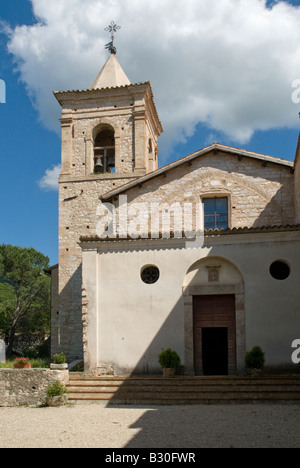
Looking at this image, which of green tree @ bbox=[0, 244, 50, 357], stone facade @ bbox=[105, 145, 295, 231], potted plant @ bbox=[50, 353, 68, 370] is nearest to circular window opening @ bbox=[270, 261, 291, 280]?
stone facade @ bbox=[105, 145, 295, 231]

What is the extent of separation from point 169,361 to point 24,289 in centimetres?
2615

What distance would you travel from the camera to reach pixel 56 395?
460 inches

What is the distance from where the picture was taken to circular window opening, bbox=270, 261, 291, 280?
13455mm

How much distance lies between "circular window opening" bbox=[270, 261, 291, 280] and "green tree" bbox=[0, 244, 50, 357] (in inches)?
1013

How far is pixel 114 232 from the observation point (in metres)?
18.1

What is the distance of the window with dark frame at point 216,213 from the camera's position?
17.1 m

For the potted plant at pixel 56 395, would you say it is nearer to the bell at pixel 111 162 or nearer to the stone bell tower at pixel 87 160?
the stone bell tower at pixel 87 160

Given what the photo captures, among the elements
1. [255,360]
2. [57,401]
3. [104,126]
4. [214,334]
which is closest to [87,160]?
[104,126]

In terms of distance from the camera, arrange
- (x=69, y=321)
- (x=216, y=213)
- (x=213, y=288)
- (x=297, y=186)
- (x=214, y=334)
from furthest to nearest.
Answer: (x=69, y=321) < (x=216, y=213) < (x=297, y=186) < (x=214, y=334) < (x=213, y=288)

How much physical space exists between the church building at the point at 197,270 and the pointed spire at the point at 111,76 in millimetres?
7235

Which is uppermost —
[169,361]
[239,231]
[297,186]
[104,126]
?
[104,126]

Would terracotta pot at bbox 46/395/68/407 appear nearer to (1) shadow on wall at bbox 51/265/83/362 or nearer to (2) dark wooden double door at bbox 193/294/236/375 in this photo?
(2) dark wooden double door at bbox 193/294/236/375

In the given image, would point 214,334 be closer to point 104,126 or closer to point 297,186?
point 297,186

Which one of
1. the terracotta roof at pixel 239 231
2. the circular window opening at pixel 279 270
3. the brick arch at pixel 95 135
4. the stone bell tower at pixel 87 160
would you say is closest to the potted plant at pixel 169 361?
the terracotta roof at pixel 239 231
